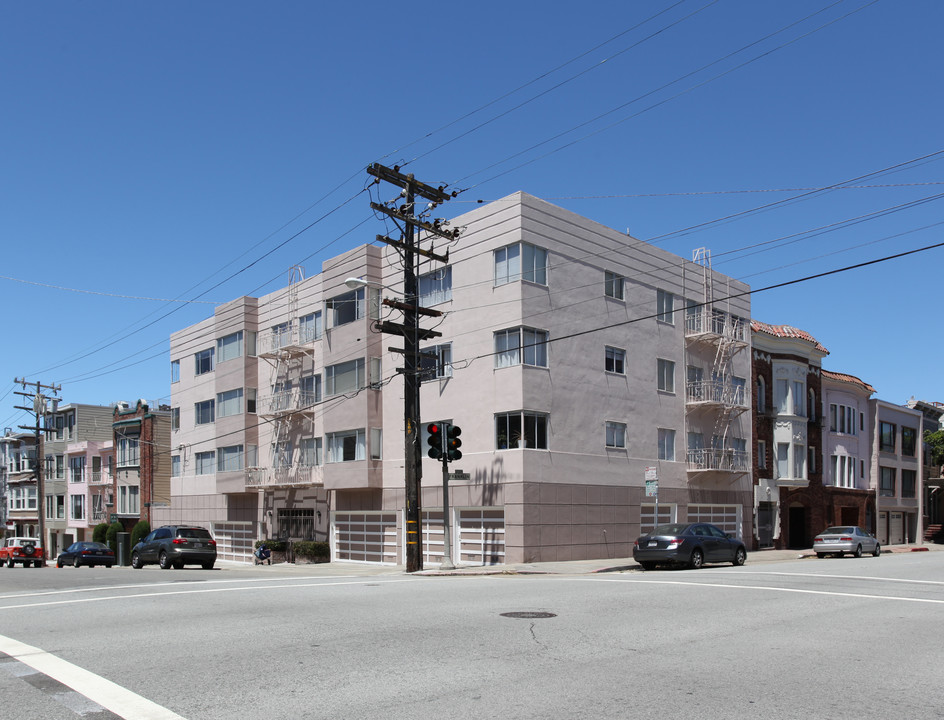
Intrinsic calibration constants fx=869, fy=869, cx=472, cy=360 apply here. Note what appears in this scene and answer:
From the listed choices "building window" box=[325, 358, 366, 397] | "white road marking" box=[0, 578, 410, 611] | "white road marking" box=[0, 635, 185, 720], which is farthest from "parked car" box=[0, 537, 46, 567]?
"white road marking" box=[0, 635, 185, 720]

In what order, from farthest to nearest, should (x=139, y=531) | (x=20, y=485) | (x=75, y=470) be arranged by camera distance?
(x=20, y=485), (x=75, y=470), (x=139, y=531)

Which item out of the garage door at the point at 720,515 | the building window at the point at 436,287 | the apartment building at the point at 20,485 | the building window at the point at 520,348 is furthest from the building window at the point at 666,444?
the apartment building at the point at 20,485

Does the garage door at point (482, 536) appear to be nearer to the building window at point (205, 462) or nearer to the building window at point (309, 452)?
the building window at point (309, 452)

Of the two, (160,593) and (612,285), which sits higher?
(612,285)

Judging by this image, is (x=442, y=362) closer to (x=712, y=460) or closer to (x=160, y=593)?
(x=712, y=460)

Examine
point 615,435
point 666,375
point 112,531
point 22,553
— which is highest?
point 666,375

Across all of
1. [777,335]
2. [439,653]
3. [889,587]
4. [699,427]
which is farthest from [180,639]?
[777,335]

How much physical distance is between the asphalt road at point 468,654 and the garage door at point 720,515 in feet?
75.2

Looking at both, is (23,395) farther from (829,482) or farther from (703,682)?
(703,682)

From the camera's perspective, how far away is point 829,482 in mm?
47375

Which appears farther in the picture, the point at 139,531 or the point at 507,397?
the point at 139,531

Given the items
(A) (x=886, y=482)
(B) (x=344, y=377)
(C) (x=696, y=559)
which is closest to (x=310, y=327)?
(B) (x=344, y=377)

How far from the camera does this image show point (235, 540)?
47094 millimetres

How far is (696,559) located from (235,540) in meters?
29.6
